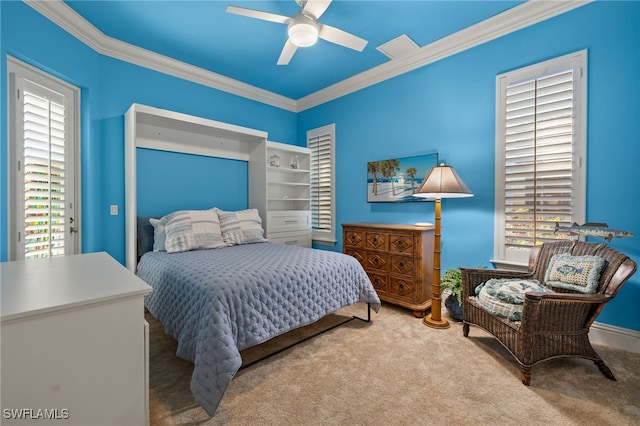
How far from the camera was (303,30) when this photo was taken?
215cm

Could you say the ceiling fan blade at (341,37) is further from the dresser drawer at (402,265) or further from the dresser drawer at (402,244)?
the dresser drawer at (402,265)

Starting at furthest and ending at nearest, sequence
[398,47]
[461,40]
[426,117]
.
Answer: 1. [426,117]
2. [398,47]
3. [461,40]

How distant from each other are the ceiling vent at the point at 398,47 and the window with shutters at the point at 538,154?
0.95m

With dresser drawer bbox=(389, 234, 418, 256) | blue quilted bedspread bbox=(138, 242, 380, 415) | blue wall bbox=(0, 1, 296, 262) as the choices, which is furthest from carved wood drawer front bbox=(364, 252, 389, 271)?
blue wall bbox=(0, 1, 296, 262)

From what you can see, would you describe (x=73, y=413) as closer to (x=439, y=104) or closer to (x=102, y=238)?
(x=102, y=238)

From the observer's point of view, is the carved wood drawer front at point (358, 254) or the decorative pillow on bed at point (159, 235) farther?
the carved wood drawer front at point (358, 254)

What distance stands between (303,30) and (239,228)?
2052 mm

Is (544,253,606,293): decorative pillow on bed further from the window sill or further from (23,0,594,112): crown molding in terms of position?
(23,0,594,112): crown molding

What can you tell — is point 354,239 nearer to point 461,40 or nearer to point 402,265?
point 402,265

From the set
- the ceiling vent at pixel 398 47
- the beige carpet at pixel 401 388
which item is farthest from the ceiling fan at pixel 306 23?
the beige carpet at pixel 401 388

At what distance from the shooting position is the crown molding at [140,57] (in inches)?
91.8

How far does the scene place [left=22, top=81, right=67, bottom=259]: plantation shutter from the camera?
2250mm

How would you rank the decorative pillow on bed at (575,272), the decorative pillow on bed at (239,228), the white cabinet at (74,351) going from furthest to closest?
the decorative pillow on bed at (239,228), the decorative pillow on bed at (575,272), the white cabinet at (74,351)

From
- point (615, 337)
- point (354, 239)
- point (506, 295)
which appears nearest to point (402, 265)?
point (354, 239)
